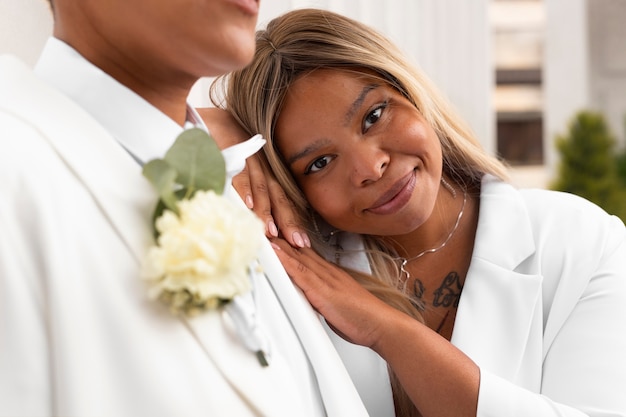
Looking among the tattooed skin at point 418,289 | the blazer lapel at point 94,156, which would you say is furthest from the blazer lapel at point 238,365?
the tattooed skin at point 418,289

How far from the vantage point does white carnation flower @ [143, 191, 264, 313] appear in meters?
0.81

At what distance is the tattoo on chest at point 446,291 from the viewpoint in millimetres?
1780

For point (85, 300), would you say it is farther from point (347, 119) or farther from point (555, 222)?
point (555, 222)

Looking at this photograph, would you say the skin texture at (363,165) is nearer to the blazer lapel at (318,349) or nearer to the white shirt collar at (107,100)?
the blazer lapel at (318,349)

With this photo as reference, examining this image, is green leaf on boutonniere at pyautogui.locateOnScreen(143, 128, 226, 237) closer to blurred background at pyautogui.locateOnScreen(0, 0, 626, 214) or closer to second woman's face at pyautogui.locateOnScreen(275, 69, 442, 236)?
second woman's face at pyautogui.locateOnScreen(275, 69, 442, 236)

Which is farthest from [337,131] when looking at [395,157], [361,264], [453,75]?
[453,75]

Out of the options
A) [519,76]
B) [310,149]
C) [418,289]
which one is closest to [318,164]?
[310,149]

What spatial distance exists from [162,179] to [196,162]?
6 cm

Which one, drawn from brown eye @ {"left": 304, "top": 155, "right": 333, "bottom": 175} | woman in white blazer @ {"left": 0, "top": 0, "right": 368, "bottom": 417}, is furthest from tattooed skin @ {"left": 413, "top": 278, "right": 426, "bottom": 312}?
woman in white blazer @ {"left": 0, "top": 0, "right": 368, "bottom": 417}

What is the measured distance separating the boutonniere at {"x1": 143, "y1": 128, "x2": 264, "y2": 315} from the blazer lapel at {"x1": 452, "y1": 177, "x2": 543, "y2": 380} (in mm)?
864

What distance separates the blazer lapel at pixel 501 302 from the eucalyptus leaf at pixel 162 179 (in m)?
0.91

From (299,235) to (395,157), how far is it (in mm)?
266

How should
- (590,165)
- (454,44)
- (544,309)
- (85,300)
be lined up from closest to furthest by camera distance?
(85,300) → (544,309) → (454,44) → (590,165)

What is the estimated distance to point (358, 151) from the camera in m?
1.61
